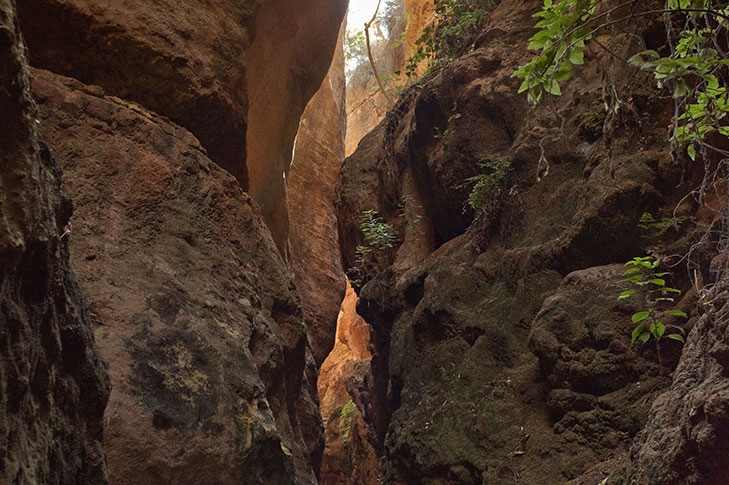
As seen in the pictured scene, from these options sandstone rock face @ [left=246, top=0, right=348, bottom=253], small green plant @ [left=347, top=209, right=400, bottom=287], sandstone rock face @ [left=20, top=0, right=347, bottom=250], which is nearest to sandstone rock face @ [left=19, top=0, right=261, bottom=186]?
sandstone rock face @ [left=20, top=0, right=347, bottom=250]

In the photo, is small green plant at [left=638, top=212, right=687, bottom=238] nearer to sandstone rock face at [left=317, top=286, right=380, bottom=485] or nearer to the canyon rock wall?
the canyon rock wall

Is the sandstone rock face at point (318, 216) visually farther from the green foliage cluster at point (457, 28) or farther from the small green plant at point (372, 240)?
the green foliage cluster at point (457, 28)

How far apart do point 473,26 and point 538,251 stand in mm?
6416

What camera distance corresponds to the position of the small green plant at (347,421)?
1529cm

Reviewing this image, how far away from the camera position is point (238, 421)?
396 centimetres

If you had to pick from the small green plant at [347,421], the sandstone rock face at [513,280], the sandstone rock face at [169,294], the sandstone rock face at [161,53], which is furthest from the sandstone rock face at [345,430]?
the sandstone rock face at [161,53]

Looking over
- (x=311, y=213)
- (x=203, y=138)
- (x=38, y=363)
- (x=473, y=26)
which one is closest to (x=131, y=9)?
(x=203, y=138)

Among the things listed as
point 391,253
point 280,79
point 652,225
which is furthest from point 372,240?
point 652,225

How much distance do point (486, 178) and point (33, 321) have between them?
297 inches

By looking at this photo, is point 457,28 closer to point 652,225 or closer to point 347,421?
point 652,225

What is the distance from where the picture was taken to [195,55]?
5895 mm

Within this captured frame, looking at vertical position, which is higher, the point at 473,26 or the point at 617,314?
the point at 473,26

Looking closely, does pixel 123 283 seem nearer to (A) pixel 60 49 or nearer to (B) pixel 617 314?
(A) pixel 60 49

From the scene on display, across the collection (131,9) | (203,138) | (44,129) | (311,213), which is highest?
(311,213)
